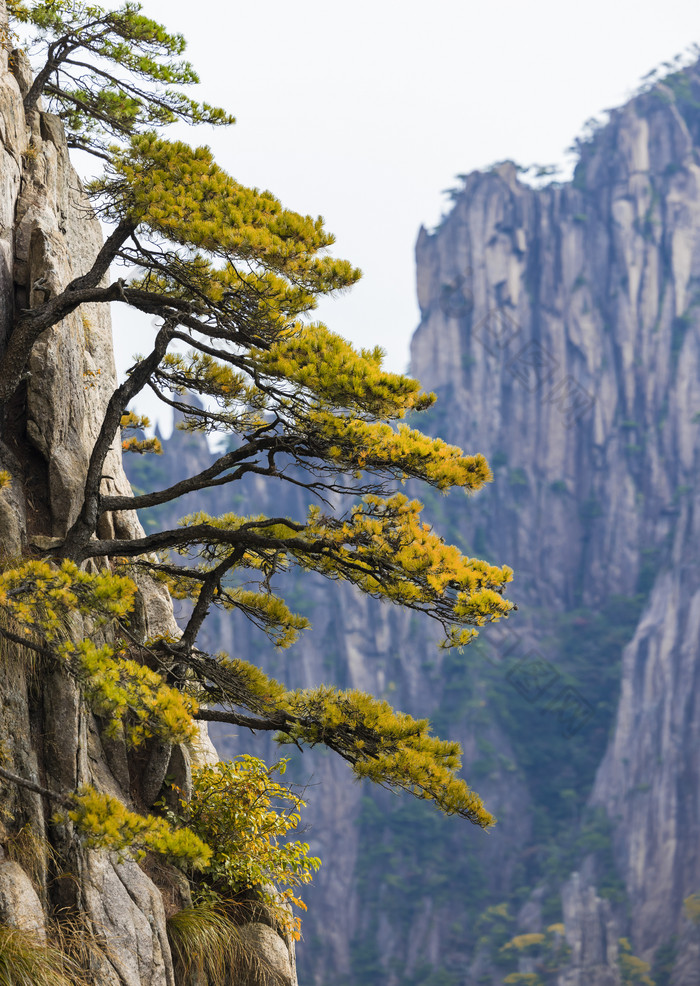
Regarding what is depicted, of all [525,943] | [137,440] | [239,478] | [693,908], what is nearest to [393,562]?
[239,478]

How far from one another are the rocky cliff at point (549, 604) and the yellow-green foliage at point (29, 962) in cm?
4417

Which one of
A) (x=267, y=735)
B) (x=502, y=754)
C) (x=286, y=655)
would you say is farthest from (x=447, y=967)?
(x=286, y=655)

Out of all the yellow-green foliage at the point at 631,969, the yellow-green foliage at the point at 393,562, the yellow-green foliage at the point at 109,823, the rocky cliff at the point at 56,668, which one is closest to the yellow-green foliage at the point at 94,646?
the yellow-green foliage at the point at 109,823

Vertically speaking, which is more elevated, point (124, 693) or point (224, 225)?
point (224, 225)

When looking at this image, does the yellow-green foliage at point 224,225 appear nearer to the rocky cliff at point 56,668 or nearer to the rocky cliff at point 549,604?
the rocky cliff at point 56,668

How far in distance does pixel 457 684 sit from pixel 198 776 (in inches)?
2033

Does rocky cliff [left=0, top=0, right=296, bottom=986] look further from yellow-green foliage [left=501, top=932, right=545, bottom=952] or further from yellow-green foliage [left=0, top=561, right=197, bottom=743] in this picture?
yellow-green foliage [left=501, top=932, right=545, bottom=952]

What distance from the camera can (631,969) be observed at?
40.8 metres

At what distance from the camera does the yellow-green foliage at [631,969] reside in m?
39.8

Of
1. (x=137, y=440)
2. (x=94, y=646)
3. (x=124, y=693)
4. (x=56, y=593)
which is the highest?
(x=137, y=440)

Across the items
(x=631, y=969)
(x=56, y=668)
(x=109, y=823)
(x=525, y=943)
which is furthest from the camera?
(x=525, y=943)

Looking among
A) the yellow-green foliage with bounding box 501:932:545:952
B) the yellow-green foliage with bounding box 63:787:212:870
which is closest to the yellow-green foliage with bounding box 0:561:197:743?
the yellow-green foliage with bounding box 63:787:212:870

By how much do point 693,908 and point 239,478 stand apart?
40871 millimetres

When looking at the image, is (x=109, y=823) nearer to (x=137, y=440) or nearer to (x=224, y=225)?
(x=224, y=225)
